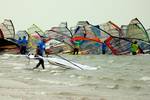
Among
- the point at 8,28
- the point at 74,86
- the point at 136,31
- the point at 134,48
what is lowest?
the point at 74,86

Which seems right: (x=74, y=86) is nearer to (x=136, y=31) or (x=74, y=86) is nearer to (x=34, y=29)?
(x=136, y=31)

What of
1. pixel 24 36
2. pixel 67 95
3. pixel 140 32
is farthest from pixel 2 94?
pixel 24 36

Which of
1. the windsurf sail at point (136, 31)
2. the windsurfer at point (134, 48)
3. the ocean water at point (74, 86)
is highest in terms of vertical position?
the windsurf sail at point (136, 31)

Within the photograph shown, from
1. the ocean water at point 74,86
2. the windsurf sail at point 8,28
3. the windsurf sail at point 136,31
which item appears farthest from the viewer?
the windsurf sail at point 8,28

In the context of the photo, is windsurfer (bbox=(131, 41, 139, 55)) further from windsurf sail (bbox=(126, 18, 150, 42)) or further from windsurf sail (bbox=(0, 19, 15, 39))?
windsurf sail (bbox=(0, 19, 15, 39))

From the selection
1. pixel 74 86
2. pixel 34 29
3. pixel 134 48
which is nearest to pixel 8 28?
pixel 34 29

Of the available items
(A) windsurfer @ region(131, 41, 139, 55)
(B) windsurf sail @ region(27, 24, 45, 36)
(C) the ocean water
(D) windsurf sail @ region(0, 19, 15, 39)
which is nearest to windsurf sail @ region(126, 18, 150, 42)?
(A) windsurfer @ region(131, 41, 139, 55)

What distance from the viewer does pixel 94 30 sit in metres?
42.0

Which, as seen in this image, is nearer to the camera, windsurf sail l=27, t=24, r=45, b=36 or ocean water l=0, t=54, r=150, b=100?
ocean water l=0, t=54, r=150, b=100

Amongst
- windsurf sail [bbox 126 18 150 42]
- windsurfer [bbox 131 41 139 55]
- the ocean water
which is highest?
windsurf sail [bbox 126 18 150 42]

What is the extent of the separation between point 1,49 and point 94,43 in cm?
869

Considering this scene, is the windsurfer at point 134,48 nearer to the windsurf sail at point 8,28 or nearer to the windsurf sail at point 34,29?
the windsurf sail at point 34,29

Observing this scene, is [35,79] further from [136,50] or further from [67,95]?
[136,50]

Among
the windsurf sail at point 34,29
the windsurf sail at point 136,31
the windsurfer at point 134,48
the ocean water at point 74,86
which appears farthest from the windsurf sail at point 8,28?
the ocean water at point 74,86
